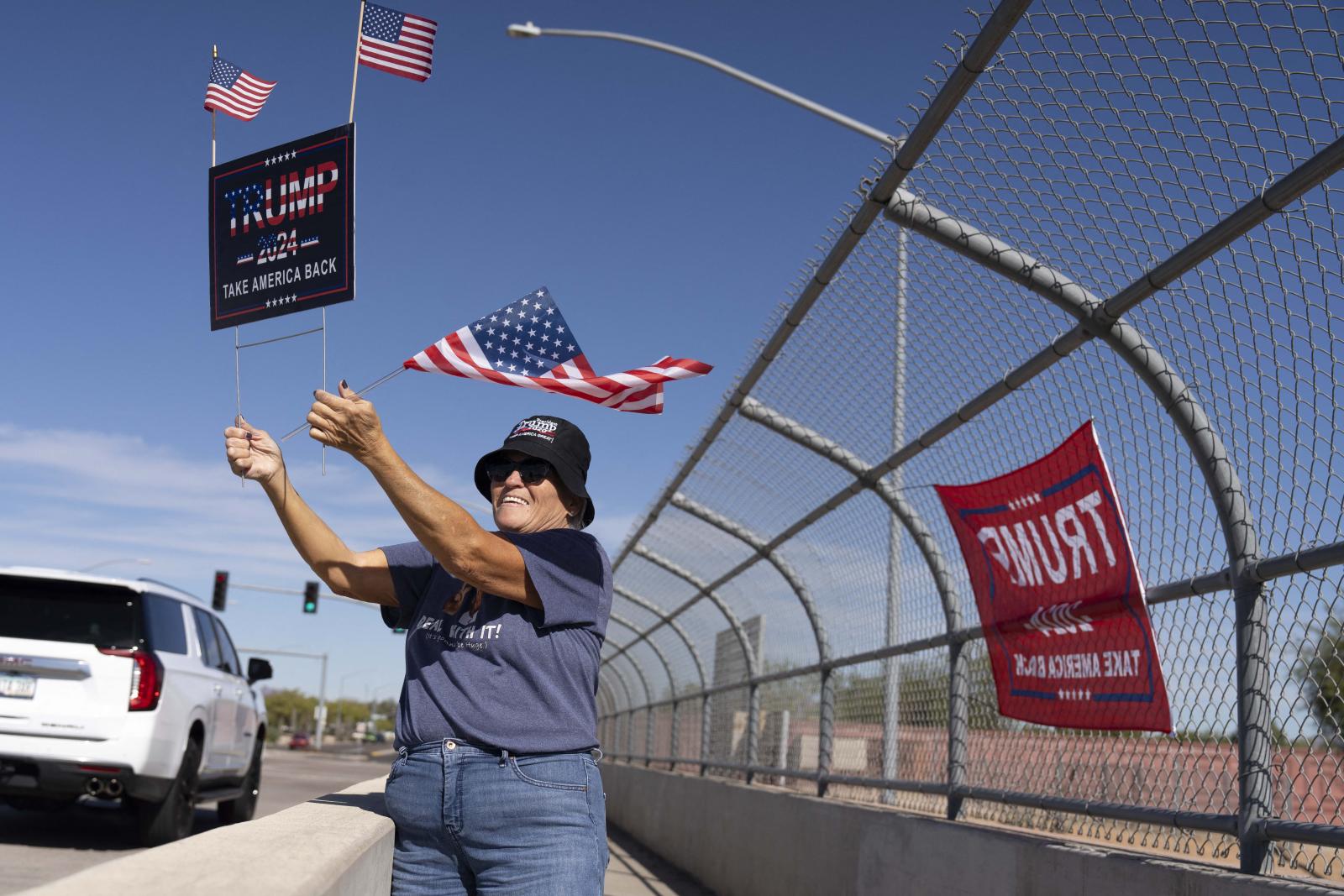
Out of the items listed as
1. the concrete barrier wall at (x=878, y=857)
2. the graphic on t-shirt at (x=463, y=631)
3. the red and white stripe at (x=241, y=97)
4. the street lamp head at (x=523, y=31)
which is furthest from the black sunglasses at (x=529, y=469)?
the street lamp head at (x=523, y=31)

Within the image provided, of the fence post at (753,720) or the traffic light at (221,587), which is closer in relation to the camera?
the fence post at (753,720)

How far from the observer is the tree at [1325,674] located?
3.73 m

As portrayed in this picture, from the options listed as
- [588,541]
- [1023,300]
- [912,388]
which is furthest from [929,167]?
[588,541]

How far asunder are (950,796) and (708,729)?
22.9 ft

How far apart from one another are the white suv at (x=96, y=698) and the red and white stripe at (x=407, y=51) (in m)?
3.70

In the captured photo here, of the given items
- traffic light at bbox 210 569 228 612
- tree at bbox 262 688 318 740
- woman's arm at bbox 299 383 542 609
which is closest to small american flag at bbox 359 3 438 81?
woman's arm at bbox 299 383 542 609

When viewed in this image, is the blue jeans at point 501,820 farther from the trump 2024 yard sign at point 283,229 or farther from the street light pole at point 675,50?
the street light pole at point 675,50

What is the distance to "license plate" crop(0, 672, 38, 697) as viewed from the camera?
8.24 meters

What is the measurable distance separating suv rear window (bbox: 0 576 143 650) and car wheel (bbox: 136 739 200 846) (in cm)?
99

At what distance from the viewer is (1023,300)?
527 cm

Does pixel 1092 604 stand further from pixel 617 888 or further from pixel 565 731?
pixel 617 888

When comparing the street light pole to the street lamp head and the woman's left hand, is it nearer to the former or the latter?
the street lamp head

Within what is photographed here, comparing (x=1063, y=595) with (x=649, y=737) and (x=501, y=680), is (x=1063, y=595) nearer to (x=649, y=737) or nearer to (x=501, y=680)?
(x=501, y=680)

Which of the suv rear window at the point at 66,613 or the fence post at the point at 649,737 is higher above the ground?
the suv rear window at the point at 66,613
